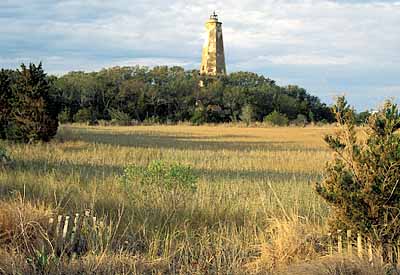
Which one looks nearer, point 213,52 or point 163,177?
point 163,177

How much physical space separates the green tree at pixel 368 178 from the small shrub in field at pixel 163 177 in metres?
3.36

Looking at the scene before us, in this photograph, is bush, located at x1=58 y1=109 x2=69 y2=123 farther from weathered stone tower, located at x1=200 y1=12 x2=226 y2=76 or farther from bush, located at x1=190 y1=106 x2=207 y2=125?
Result: weathered stone tower, located at x1=200 y1=12 x2=226 y2=76

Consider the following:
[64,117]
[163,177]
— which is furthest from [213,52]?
[163,177]

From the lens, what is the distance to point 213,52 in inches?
3994

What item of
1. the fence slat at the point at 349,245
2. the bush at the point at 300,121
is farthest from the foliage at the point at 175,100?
the fence slat at the point at 349,245

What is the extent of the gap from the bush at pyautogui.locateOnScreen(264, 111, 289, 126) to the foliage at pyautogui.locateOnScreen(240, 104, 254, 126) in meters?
2.14

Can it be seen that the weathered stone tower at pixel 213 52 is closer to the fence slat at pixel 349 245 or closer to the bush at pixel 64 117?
the bush at pixel 64 117

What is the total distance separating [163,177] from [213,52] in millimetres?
92476

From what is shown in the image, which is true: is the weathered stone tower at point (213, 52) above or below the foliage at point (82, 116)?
above

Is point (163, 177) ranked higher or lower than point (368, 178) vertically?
lower

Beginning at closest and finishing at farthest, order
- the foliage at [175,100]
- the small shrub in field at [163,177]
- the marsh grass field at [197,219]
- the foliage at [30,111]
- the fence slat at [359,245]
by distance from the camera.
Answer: the fence slat at [359,245], the marsh grass field at [197,219], the small shrub in field at [163,177], the foliage at [30,111], the foliage at [175,100]

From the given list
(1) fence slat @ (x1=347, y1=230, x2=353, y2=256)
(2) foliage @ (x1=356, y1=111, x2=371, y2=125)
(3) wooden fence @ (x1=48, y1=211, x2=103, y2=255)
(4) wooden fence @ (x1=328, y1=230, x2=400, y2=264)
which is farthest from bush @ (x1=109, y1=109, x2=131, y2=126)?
(1) fence slat @ (x1=347, y1=230, x2=353, y2=256)

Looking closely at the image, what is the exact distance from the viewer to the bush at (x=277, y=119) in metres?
68.6

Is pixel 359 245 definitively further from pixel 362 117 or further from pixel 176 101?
pixel 176 101
